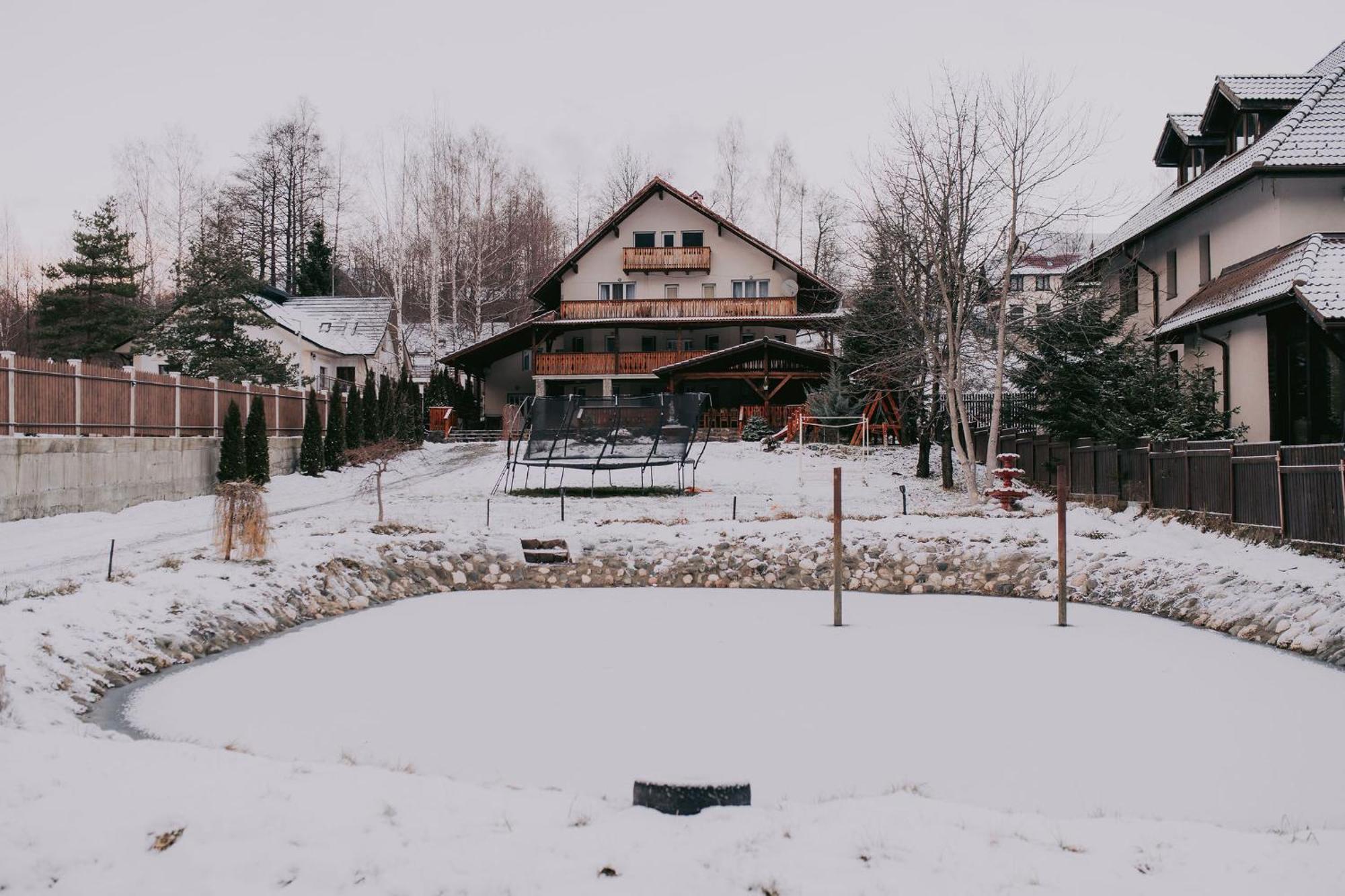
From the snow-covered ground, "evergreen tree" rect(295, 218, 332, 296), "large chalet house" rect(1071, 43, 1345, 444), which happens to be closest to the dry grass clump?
the snow-covered ground

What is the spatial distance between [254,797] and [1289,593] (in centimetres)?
903

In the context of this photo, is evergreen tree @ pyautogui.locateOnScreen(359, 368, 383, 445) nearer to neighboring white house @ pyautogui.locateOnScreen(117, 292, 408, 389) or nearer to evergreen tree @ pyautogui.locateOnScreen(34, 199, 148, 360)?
neighboring white house @ pyautogui.locateOnScreen(117, 292, 408, 389)

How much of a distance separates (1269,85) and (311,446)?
77.1 ft

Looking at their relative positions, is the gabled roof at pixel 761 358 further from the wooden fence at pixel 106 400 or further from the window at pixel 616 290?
the wooden fence at pixel 106 400

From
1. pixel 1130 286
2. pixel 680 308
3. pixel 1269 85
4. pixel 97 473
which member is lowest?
pixel 97 473

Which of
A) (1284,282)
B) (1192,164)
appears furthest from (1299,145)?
(1192,164)

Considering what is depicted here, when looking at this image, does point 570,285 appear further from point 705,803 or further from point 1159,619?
point 705,803

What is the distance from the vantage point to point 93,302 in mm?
39156

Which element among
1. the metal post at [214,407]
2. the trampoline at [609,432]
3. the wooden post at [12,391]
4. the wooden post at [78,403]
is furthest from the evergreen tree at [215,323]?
the trampoline at [609,432]

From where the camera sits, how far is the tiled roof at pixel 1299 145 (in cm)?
1908

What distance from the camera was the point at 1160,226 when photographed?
24891 millimetres

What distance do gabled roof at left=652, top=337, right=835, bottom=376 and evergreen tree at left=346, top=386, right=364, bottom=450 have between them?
42.8 feet

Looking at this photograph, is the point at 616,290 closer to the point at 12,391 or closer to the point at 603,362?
the point at 603,362

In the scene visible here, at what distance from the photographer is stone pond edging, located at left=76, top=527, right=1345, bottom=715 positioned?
1060 centimetres
